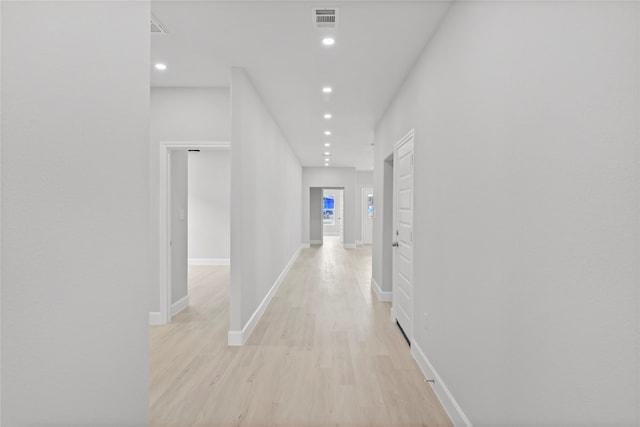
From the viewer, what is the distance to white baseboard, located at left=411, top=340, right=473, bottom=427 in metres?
2.11

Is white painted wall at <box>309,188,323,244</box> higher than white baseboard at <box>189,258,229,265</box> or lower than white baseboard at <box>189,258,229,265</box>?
higher

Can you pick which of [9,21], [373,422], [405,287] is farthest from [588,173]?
[405,287]

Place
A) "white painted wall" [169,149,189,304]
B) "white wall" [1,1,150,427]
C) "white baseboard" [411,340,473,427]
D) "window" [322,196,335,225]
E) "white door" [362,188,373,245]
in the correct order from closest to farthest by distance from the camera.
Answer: "white wall" [1,1,150,427]
"white baseboard" [411,340,473,427]
"white painted wall" [169,149,189,304]
"white door" [362,188,373,245]
"window" [322,196,335,225]

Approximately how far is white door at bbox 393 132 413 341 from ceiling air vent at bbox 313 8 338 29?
1.36 meters

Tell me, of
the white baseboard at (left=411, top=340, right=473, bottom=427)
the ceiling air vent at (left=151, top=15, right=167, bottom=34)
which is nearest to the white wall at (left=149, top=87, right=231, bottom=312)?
the ceiling air vent at (left=151, top=15, right=167, bottom=34)

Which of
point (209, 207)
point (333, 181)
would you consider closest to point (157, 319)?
point (209, 207)

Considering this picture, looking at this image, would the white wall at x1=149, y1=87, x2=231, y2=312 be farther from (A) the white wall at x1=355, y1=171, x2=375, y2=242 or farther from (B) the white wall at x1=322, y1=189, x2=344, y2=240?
(B) the white wall at x1=322, y1=189, x2=344, y2=240

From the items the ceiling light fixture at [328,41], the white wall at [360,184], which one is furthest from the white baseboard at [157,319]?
the white wall at [360,184]

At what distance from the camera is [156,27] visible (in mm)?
2713

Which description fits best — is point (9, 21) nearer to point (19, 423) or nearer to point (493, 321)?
point (19, 423)

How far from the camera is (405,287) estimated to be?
3.79 m

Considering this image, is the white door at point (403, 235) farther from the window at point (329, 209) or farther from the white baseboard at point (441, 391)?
the window at point (329, 209)

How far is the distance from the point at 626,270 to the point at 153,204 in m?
4.27

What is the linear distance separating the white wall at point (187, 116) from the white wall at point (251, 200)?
428 millimetres
